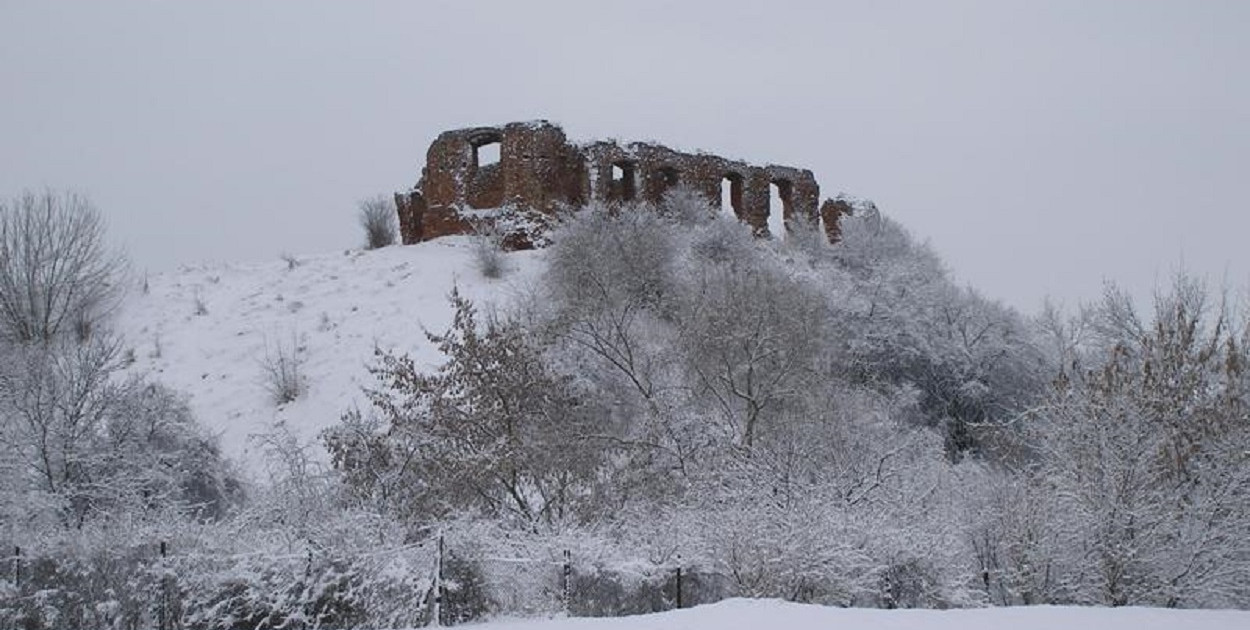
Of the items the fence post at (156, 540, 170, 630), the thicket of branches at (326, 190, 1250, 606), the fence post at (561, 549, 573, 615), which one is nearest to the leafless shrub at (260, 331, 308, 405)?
the thicket of branches at (326, 190, 1250, 606)

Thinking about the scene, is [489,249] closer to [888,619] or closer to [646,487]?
[646,487]

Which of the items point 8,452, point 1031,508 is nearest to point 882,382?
point 1031,508

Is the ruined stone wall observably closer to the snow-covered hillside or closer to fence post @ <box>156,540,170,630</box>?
the snow-covered hillside

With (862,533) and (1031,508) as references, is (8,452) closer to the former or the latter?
(862,533)

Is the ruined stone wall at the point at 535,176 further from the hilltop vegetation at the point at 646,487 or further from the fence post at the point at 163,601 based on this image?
the fence post at the point at 163,601

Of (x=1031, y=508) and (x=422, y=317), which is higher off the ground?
(x=422, y=317)

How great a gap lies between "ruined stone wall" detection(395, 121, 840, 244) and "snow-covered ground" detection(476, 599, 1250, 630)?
23.4 m

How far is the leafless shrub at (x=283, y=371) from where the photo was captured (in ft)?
81.9

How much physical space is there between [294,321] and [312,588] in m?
18.3

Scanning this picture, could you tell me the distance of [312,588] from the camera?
11.8m

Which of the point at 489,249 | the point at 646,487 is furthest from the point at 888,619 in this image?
the point at 489,249

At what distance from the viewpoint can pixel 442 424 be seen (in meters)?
16.2

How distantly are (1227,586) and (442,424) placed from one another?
9612 mm

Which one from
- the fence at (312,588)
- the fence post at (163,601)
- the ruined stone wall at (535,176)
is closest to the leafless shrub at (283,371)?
the ruined stone wall at (535,176)
